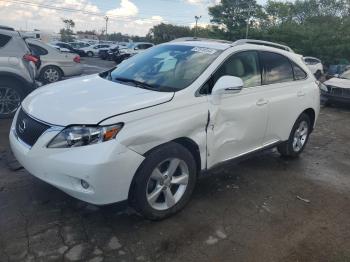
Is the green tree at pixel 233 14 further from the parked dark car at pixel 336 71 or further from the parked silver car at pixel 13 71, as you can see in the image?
the parked silver car at pixel 13 71

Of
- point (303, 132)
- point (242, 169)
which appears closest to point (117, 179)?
point (242, 169)

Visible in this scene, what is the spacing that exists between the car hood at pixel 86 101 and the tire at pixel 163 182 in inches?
19.2

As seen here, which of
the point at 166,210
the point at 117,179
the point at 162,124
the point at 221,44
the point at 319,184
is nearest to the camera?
the point at 117,179

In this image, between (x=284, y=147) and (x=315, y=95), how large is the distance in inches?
38.3

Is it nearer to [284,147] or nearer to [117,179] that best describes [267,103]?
[284,147]

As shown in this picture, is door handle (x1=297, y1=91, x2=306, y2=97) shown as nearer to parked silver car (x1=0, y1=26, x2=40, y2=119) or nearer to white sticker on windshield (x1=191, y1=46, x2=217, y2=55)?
white sticker on windshield (x1=191, y1=46, x2=217, y2=55)

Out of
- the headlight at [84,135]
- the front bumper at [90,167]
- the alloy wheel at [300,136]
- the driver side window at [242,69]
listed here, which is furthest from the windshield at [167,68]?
the alloy wheel at [300,136]

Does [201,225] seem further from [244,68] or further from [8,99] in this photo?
[8,99]

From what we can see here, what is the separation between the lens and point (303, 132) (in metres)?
5.94

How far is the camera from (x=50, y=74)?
11.9 m

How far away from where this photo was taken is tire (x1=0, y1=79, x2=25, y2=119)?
6941mm

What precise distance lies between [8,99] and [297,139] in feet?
16.8

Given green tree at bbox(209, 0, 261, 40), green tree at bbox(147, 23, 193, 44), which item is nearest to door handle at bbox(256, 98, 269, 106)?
green tree at bbox(209, 0, 261, 40)

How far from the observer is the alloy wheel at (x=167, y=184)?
3.53m
